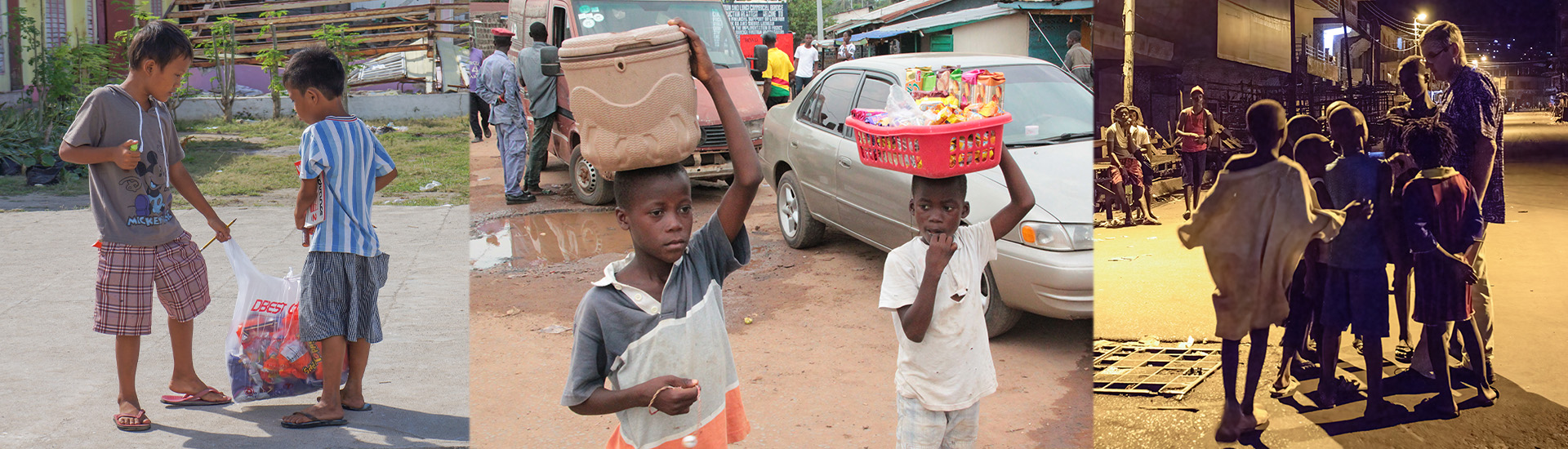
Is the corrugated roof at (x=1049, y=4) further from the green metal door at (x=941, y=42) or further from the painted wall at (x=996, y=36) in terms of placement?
the green metal door at (x=941, y=42)

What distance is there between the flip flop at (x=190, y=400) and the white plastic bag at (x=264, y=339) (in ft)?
0.92

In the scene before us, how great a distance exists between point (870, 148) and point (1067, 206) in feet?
5.85

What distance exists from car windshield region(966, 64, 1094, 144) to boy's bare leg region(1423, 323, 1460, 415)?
9.96 feet

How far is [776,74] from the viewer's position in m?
11.7

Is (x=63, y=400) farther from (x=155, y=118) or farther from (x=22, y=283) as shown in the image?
(x=22, y=283)

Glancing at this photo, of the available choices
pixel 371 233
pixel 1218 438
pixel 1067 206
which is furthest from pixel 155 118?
pixel 1218 438

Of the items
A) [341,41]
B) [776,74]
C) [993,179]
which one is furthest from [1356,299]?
[341,41]

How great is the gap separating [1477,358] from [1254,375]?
25cm

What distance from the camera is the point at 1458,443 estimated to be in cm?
137

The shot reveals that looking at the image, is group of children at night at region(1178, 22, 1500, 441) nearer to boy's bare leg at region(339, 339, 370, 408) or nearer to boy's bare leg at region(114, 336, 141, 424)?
boy's bare leg at region(339, 339, 370, 408)

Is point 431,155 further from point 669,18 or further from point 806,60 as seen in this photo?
point 669,18

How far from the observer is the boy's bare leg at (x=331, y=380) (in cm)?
346

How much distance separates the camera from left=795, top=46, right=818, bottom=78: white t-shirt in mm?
13016

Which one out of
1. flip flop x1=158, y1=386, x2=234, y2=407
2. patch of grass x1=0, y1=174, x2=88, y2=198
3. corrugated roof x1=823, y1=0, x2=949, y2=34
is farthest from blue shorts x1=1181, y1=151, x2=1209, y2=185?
patch of grass x1=0, y1=174, x2=88, y2=198
